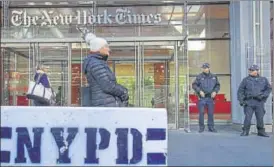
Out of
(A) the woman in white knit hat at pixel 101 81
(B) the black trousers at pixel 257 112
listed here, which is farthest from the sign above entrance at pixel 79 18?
(A) the woman in white knit hat at pixel 101 81

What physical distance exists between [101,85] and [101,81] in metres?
0.05

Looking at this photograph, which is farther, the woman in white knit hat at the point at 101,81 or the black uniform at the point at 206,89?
the black uniform at the point at 206,89

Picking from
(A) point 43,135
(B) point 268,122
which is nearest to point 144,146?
(A) point 43,135

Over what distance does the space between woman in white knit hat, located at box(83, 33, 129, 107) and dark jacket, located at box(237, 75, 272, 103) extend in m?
Result: 5.75

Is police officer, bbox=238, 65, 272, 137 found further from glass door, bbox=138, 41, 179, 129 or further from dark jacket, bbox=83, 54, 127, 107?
dark jacket, bbox=83, 54, 127, 107

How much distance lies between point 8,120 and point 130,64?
980cm

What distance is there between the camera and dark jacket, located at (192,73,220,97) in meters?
11.9

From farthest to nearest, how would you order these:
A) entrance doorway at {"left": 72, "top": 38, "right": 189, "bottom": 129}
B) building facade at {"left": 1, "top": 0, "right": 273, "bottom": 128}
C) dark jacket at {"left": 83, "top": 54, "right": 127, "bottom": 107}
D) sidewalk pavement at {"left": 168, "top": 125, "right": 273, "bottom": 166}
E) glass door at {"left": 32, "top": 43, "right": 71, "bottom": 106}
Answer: glass door at {"left": 32, "top": 43, "right": 71, "bottom": 106} < entrance doorway at {"left": 72, "top": 38, "right": 189, "bottom": 129} < building facade at {"left": 1, "top": 0, "right": 273, "bottom": 128} < sidewalk pavement at {"left": 168, "top": 125, "right": 273, "bottom": 166} < dark jacket at {"left": 83, "top": 54, "right": 127, "bottom": 107}

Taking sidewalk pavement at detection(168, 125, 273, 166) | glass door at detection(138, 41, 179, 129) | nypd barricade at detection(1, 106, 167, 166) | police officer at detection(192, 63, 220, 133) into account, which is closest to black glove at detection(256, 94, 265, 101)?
sidewalk pavement at detection(168, 125, 273, 166)

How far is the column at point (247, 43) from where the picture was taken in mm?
12164

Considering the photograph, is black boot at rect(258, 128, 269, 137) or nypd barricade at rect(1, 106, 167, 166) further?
black boot at rect(258, 128, 269, 137)

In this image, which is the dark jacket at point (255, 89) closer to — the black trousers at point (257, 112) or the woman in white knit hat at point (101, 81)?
the black trousers at point (257, 112)

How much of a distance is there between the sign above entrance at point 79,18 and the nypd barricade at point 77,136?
10.1 m

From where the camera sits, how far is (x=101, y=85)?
226 inches
